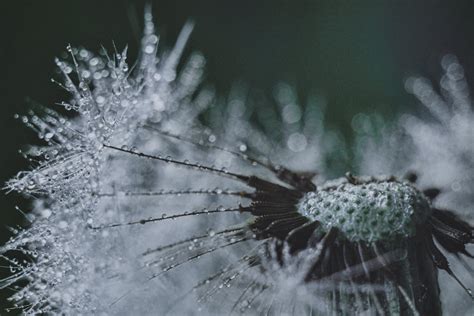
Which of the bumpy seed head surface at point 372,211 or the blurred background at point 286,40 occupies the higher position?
the blurred background at point 286,40

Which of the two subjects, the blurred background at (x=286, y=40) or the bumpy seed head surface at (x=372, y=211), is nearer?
the bumpy seed head surface at (x=372, y=211)

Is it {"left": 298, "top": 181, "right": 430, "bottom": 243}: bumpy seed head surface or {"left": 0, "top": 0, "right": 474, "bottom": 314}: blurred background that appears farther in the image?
{"left": 0, "top": 0, "right": 474, "bottom": 314}: blurred background

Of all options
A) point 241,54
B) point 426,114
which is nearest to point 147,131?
point 426,114

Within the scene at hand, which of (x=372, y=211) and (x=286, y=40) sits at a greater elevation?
(x=286, y=40)

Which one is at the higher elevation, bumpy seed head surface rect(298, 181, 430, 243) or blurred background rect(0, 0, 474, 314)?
blurred background rect(0, 0, 474, 314)

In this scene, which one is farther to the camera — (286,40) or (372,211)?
(286,40)
